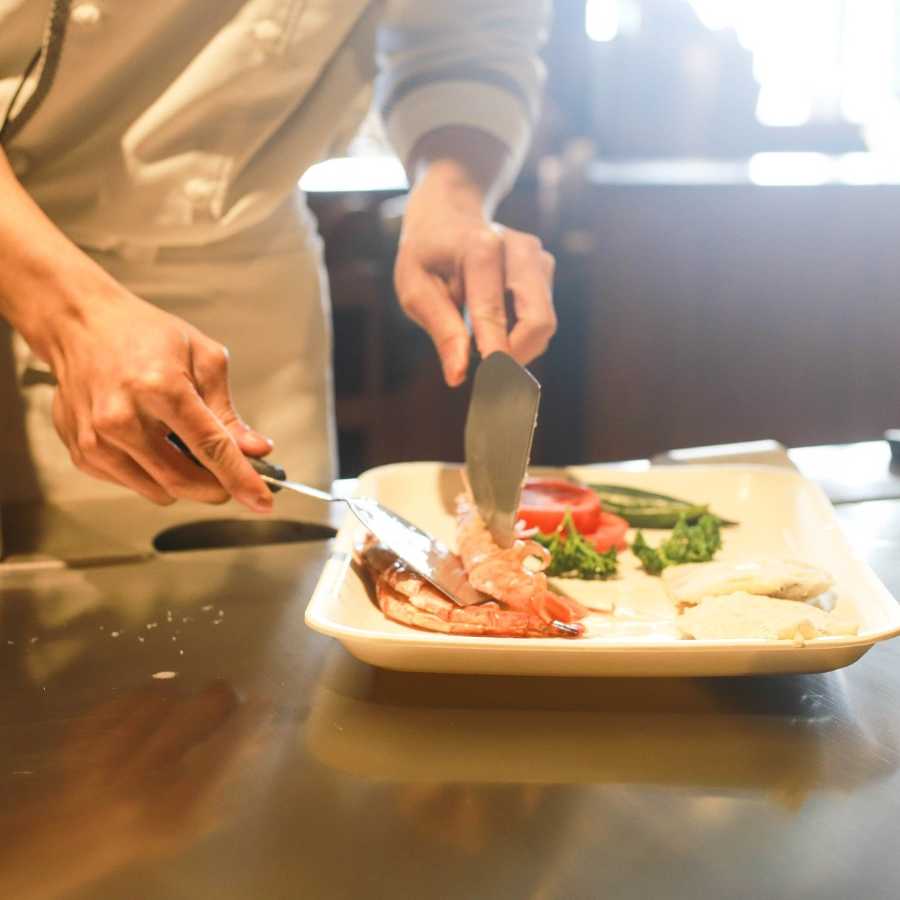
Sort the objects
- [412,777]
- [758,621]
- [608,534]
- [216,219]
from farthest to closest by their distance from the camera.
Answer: [216,219], [608,534], [758,621], [412,777]

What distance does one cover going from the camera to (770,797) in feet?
2.38

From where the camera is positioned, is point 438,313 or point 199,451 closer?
point 199,451

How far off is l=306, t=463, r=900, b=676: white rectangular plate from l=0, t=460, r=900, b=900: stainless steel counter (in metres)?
0.04

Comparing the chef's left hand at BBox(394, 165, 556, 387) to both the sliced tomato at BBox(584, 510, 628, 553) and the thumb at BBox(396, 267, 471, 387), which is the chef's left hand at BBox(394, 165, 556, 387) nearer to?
the thumb at BBox(396, 267, 471, 387)

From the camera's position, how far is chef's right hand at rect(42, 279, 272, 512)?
101 centimetres

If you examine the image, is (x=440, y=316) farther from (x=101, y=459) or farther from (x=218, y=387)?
(x=101, y=459)

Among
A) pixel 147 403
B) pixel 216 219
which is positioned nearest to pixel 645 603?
pixel 147 403

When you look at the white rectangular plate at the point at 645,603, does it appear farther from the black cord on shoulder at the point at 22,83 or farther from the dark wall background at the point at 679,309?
the dark wall background at the point at 679,309

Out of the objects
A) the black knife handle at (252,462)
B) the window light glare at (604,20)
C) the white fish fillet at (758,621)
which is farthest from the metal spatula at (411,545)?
the window light glare at (604,20)

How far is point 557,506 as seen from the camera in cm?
130

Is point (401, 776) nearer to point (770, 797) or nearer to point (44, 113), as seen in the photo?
Result: point (770, 797)

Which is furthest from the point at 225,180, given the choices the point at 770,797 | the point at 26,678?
the point at 770,797

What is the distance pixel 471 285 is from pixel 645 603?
47 cm

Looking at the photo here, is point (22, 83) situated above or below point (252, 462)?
above
